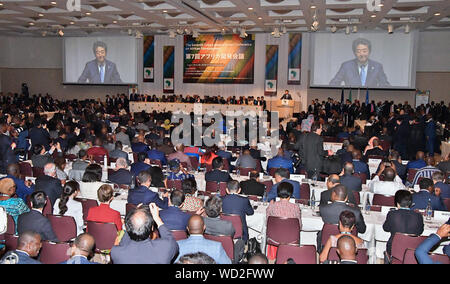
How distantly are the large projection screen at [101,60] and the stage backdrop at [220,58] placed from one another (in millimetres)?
3394

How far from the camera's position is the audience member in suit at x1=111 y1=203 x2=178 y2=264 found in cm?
339

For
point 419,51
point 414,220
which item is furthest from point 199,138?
point 419,51

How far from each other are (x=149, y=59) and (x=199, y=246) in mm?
23401

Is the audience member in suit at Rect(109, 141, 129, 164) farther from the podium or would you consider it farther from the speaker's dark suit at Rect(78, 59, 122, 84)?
the speaker's dark suit at Rect(78, 59, 122, 84)

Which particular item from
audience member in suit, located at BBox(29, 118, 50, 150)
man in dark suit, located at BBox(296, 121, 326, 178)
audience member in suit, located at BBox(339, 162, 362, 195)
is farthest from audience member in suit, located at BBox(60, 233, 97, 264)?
audience member in suit, located at BBox(29, 118, 50, 150)

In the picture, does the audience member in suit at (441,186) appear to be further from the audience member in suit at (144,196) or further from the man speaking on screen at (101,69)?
the man speaking on screen at (101,69)

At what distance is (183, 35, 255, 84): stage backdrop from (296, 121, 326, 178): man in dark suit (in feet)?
53.6

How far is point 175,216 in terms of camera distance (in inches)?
189

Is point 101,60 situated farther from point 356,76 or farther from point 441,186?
point 441,186

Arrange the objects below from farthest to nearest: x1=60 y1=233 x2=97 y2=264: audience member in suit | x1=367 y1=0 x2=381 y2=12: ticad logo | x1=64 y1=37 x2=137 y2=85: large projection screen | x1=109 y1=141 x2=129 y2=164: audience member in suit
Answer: x1=64 y1=37 x2=137 y2=85: large projection screen → x1=367 y1=0 x2=381 y2=12: ticad logo → x1=109 y1=141 x2=129 y2=164: audience member in suit → x1=60 y1=233 x2=97 y2=264: audience member in suit

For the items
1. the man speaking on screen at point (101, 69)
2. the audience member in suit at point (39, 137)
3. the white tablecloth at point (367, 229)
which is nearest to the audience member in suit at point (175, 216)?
the white tablecloth at point (367, 229)

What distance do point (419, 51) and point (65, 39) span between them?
65.6 feet

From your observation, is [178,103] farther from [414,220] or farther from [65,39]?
[414,220]

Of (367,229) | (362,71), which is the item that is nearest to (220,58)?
(362,71)
